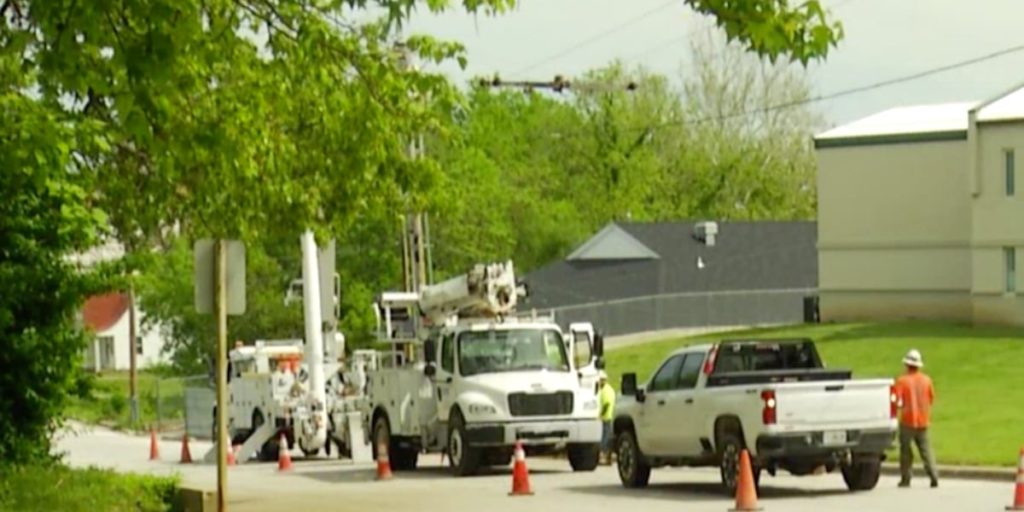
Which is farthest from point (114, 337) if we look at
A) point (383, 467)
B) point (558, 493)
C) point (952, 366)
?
point (558, 493)

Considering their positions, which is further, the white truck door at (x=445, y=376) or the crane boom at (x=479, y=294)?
the crane boom at (x=479, y=294)

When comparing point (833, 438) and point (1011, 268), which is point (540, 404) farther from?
point (1011, 268)

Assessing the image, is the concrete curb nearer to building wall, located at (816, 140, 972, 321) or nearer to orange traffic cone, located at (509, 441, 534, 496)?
orange traffic cone, located at (509, 441, 534, 496)

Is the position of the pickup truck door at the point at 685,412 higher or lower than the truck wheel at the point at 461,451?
higher

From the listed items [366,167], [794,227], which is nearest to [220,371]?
[366,167]

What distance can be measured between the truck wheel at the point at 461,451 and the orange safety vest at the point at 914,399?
28.8ft

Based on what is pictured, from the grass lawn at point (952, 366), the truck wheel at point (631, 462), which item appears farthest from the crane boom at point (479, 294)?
the grass lawn at point (952, 366)

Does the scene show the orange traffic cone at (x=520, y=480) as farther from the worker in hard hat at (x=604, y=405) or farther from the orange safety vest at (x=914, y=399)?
the worker in hard hat at (x=604, y=405)

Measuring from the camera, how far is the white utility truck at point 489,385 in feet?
109

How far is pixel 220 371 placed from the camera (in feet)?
64.0

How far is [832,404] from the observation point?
82.2 feet

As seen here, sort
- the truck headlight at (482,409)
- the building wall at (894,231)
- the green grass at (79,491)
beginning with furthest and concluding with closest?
the building wall at (894,231) < the truck headlight at (482,409) < the green grass at (79,491)

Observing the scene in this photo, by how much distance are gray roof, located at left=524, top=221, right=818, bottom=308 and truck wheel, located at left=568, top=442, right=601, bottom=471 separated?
146 ft

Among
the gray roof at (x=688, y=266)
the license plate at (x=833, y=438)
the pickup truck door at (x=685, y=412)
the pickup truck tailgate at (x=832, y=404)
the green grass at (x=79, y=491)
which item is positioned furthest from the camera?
the gray roof at (x=688, y=266)
